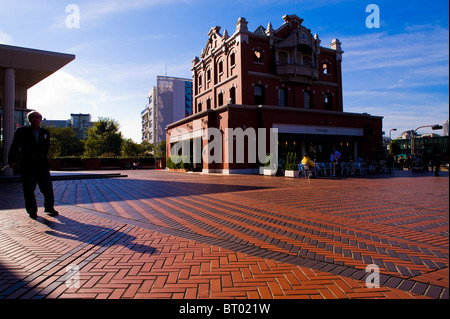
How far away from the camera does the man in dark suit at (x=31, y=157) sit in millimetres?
5234

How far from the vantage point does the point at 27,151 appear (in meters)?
5.29

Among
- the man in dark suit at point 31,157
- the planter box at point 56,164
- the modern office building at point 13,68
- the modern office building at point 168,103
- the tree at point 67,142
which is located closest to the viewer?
the man in dark suit at point 31,157

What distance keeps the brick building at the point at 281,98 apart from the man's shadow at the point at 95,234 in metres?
16.9

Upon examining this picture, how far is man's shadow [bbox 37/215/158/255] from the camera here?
3.69 metres

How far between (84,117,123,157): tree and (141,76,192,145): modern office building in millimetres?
23865

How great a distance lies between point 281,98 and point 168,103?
2249 inches

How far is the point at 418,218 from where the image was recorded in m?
5.05

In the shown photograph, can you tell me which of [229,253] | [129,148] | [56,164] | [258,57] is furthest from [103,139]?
[229,253]

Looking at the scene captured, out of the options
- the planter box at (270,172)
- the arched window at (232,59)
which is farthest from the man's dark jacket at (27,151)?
the arched window at (232,59)

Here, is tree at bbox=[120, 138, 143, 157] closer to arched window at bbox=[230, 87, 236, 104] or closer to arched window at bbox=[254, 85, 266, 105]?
arched window at bbox=[230, 87, 236, 104]

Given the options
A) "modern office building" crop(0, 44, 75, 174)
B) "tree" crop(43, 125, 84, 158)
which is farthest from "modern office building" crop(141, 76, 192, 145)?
"modern office building" crop(0, 44, 75, 174)

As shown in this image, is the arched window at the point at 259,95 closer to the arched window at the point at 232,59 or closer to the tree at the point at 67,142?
the arched window at the point at 232,59
